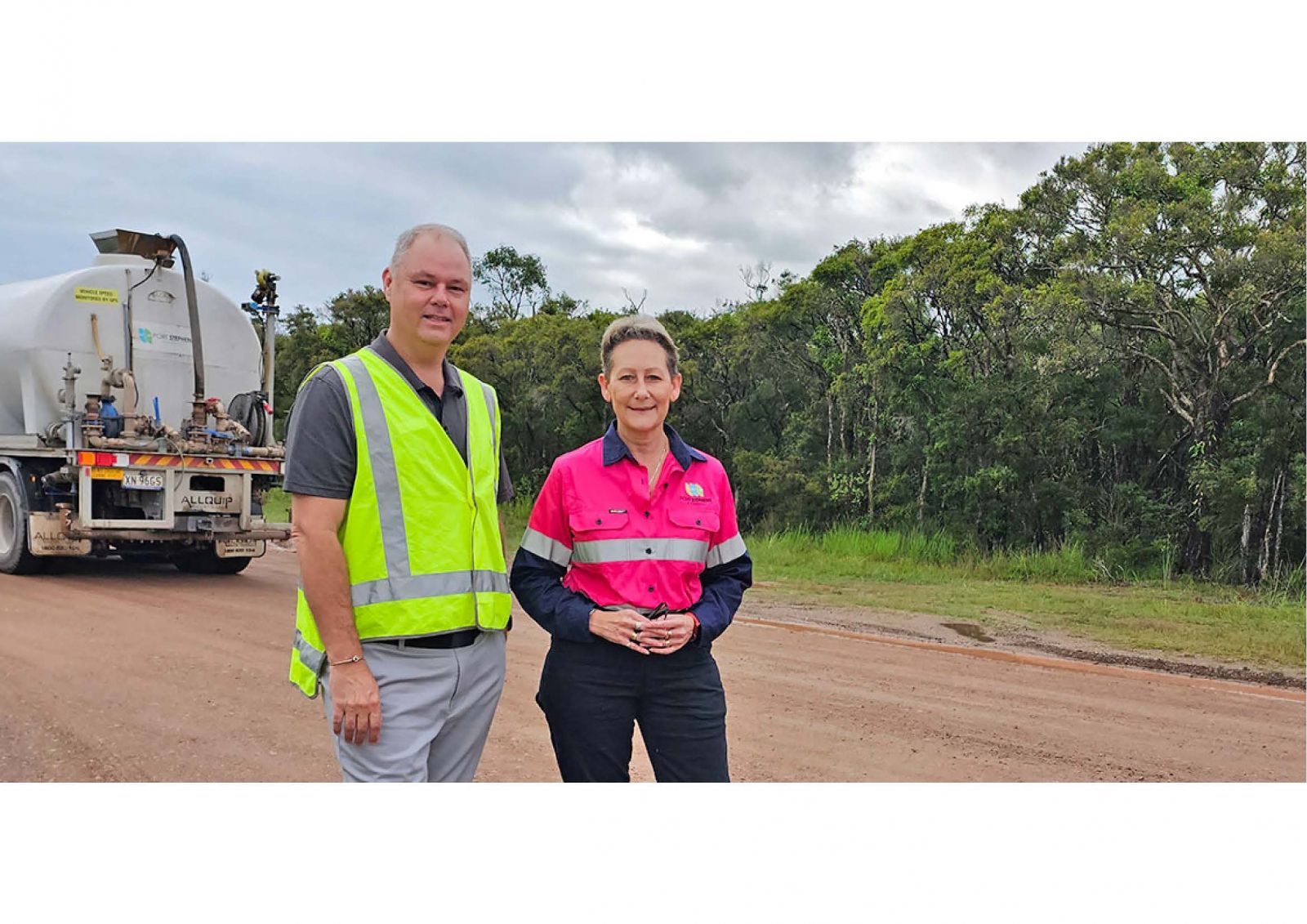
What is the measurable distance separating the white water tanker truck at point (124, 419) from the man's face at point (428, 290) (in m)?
8.15

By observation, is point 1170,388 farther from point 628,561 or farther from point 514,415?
point 628,561

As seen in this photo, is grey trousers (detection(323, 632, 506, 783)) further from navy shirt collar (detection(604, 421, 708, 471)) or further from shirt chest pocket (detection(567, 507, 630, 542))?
navy shirt collar (detection(604, 421, 708, 471))

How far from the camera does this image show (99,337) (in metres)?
10.3

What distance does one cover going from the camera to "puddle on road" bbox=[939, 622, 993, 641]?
8.78 metres

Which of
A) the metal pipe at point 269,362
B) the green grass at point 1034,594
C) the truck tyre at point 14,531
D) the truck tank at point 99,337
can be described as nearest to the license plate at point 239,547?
the metal pipe at point 269,362

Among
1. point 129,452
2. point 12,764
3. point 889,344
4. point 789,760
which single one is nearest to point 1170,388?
point 889,344

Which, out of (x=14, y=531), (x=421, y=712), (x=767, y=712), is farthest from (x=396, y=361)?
(x=14, y=531)

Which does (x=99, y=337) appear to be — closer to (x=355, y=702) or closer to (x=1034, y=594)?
(x=355, y=702)

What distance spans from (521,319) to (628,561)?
16.2 metres

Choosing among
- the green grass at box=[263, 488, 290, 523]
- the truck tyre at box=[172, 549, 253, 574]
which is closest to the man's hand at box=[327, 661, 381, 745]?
the truck tyre at box=[172, 549, 253, 574]

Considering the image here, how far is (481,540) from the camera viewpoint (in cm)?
274

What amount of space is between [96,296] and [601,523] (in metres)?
9.37

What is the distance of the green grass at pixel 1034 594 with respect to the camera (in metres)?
8.88

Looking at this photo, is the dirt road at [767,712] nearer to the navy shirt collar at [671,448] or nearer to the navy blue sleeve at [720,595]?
the navy blue sleeve at [720,595]
